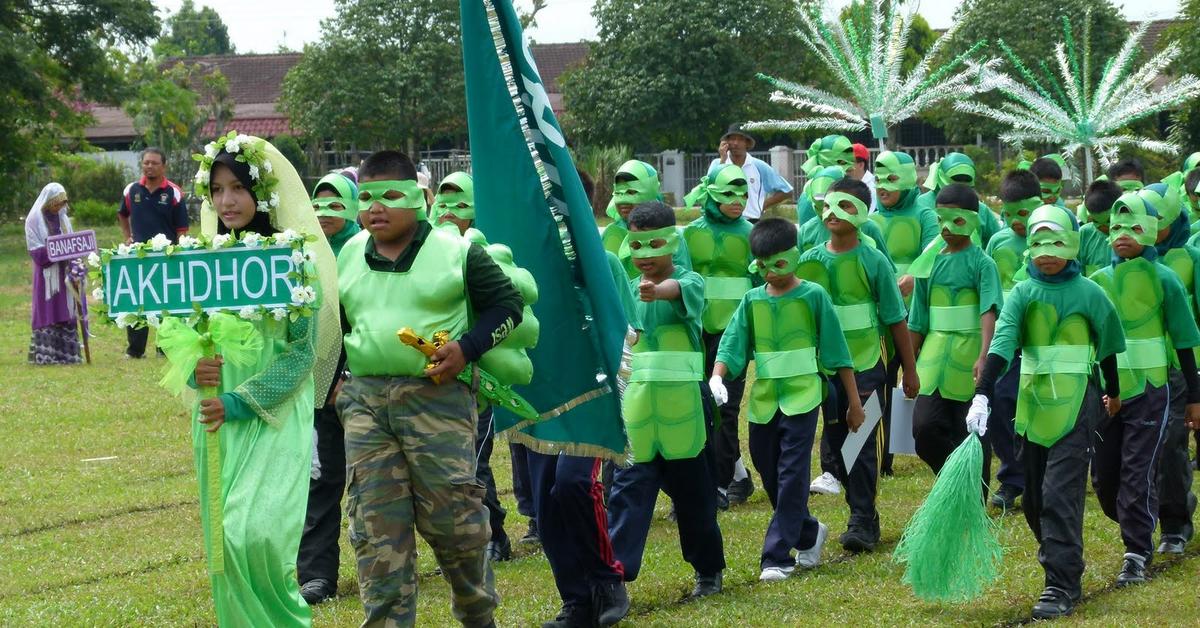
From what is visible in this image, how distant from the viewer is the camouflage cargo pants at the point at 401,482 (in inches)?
235

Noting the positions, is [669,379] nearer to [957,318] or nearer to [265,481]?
[265,481]

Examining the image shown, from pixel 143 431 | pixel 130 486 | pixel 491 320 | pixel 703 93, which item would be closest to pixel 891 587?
pixel 491 320

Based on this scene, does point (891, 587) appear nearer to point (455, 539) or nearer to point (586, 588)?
point (586, 588)

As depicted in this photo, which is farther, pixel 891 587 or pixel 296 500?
pixel 891 587

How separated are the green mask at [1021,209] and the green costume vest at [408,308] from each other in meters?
5.37

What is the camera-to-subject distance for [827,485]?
10.3 m

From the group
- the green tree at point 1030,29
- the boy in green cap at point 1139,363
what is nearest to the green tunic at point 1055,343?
the boy in green cap at point 1139,363

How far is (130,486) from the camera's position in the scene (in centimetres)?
1093

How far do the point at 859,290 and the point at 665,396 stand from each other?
198 cm

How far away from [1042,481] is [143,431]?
7.94 metres

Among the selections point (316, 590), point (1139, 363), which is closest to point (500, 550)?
point (316, 590)

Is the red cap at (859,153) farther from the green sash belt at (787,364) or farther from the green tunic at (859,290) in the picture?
the green sash belt at (787,364)

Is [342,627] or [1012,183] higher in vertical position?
[1012,183]

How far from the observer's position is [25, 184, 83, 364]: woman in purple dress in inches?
687
